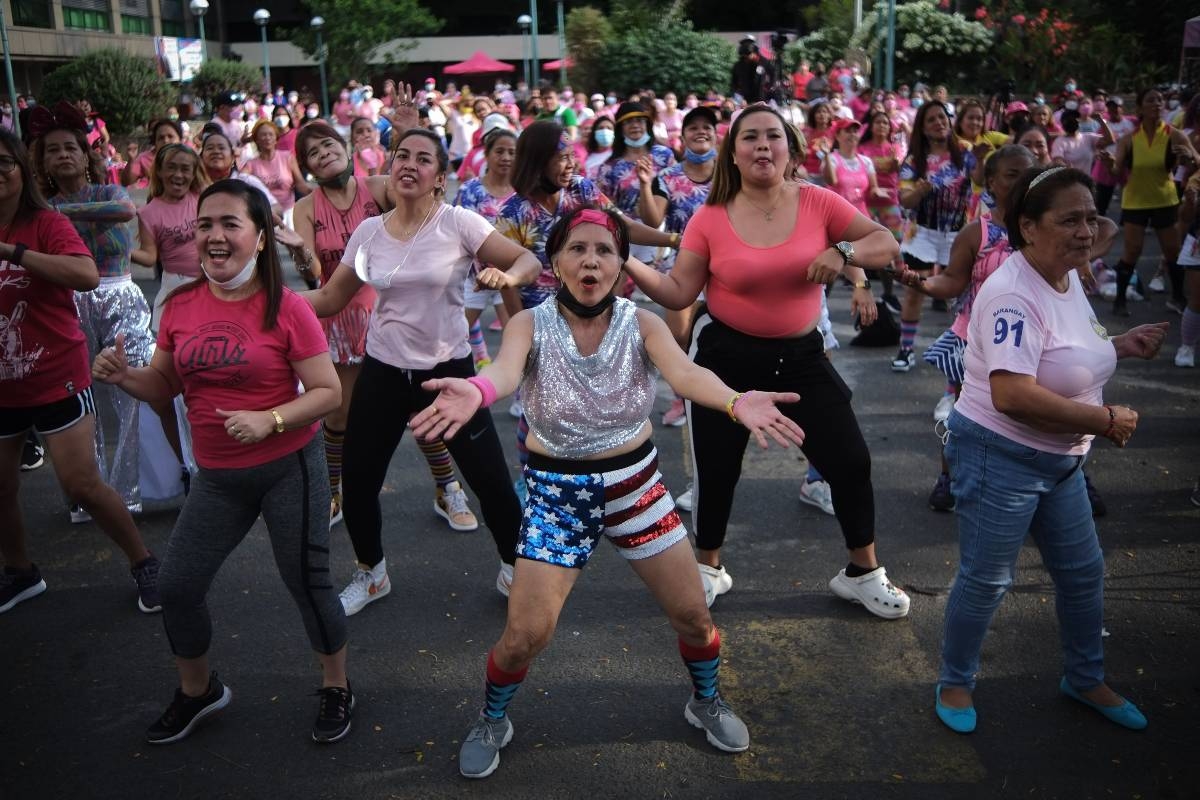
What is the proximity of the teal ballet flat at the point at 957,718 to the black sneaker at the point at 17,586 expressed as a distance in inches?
159

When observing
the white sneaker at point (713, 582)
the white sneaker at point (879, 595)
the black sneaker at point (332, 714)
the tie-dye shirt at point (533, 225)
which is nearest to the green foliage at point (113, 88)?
the tie-dye shirt at point (533, 225)

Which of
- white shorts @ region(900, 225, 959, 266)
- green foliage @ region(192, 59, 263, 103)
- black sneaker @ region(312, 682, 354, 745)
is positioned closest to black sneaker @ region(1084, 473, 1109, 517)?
white shorts @ region(900, 225, 959, 266)

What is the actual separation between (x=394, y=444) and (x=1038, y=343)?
2.59 m

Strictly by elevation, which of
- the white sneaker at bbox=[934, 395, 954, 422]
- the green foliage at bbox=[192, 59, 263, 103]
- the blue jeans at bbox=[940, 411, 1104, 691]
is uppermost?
the green foliage at bbox=[192, 59, 263, 103]

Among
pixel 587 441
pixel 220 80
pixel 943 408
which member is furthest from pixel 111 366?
pixel 220 80

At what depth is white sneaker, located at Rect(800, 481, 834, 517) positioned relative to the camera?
583cm

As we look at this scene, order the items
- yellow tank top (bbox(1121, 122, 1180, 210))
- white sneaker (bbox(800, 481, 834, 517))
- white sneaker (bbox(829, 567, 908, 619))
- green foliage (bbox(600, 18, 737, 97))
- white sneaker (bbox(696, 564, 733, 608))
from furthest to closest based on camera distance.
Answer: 1. green foliage (bbox(600, 18, 737, 97))
2. yellow tank top (bbox(1121, 122, 1180, 210))
3. white sneaker (bbox(800, 481, 834, 517))
4. white sneaker (bbox(696, 564, 733, 608))
5. white sneaker (bbox(829, 567, 908, 619))

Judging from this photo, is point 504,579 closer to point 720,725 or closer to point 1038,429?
point 720,725

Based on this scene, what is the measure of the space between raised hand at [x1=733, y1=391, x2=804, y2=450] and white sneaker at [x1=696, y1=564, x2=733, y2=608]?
69.8 inches

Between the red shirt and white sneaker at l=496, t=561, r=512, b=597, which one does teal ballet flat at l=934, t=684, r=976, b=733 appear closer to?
white sneaker at l=496, t=561, r=512, b=597

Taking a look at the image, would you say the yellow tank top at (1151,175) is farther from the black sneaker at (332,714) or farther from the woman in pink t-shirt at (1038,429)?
the black sneaker at (332,714)

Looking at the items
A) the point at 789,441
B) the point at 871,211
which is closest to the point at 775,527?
the point at 789,441

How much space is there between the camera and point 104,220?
18.7 ft

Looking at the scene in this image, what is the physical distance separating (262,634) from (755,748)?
2.19 meters
